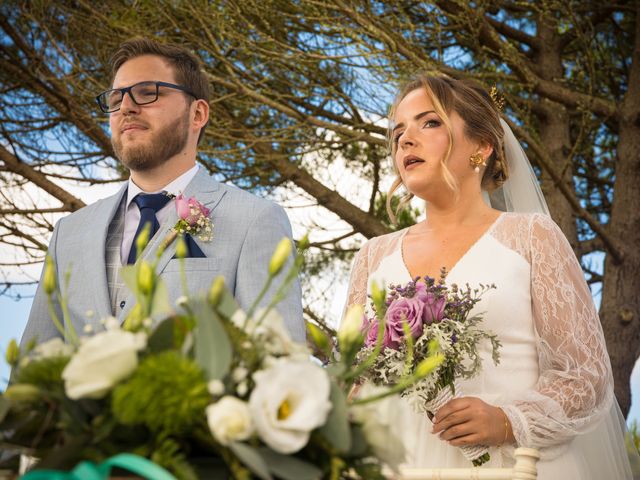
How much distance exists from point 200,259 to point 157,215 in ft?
0.96

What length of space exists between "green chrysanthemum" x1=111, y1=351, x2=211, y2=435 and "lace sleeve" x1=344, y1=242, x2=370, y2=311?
2265mm

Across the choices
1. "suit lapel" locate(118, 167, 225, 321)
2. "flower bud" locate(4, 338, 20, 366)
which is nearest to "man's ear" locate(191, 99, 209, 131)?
"suit lapel" locate(118, 167, 225, 321)

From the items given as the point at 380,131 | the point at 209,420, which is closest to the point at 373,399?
the point at 209,420

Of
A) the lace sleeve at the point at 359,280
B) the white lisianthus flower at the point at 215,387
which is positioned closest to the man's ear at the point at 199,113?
the lace sleeve at the point at 359,280

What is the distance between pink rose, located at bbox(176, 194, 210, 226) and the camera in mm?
2740

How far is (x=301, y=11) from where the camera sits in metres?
5.79

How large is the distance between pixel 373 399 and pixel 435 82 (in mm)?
2370

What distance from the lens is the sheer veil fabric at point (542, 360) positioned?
267 cm

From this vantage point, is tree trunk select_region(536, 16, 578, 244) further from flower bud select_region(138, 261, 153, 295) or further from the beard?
flower bud select_region(138, 261, 153, 295)

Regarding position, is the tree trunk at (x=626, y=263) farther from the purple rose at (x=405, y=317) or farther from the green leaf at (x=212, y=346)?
the green leaf at (x=212, y=346)

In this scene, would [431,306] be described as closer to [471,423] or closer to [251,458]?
[471,423]

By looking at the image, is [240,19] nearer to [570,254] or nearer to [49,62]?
[49,62]

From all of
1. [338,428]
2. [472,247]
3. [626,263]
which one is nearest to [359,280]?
[472,247]

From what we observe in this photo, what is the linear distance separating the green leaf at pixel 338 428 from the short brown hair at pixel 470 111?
220cm
